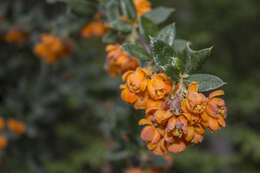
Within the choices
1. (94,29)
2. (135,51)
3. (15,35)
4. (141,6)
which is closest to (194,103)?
(135,51)

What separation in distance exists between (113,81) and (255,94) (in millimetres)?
1605

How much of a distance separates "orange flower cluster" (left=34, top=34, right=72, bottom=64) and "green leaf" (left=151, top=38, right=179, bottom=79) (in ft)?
5.43

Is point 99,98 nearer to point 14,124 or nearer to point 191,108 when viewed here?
point 14,124

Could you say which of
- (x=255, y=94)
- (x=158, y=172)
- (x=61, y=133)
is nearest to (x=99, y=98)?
(x=61, y=133)

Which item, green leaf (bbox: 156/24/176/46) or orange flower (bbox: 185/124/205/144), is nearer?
orange flower (bbox: 185/124/205/144)

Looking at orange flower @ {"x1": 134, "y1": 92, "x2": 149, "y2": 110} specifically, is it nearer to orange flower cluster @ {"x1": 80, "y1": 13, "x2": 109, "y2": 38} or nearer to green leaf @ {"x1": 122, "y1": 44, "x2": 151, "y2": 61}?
green leaf @ {"x1": 122, "y1": 44, "x2": 151, "y2": 61}

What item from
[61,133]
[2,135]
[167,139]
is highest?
[167,139]

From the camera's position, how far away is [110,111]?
2799 mm

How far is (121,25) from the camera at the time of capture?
1.33 metres

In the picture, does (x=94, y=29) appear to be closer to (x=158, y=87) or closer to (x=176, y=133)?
(x=158, y=87)

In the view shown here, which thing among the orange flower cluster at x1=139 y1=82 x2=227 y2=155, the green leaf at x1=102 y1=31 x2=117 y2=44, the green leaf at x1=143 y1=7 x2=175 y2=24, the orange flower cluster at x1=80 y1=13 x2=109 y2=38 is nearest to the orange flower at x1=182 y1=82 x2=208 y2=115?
the orange flower cluster at x1=139 y1=82 x2=227 y2=155

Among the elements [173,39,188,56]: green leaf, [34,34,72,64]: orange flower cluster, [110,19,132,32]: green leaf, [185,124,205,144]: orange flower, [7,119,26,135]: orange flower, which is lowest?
[7,119,26,135]: orange flower

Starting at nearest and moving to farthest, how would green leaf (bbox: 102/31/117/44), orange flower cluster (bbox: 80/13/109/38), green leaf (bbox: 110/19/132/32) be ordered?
green leaf (bbox: 110/19/132/32), green leaf (bbox: 102/31/117/44), orange flower cluster (bbox: 80/13/109/38)

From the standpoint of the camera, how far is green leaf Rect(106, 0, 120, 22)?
1.40 meters
